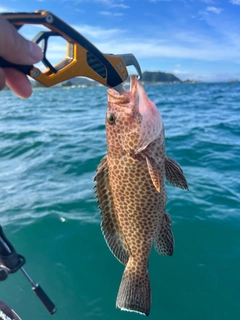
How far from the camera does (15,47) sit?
1.90 m

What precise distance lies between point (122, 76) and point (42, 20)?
0.87 metres

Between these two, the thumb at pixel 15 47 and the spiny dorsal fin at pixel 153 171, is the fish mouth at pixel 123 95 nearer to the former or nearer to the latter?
the spiny dorsal fin at pixel 153 171

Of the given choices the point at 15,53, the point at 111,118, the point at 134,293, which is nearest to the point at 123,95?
the point at 111,118

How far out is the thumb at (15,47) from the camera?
1.82m

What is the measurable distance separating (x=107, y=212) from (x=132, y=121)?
92 cm

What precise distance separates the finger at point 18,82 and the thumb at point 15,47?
0.14 meters

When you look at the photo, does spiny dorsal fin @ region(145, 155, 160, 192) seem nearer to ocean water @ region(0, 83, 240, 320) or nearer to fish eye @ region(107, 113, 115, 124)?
fish eye @ region(107, 113, 115, 124)

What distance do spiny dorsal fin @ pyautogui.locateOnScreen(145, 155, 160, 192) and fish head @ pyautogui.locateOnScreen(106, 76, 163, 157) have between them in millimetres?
151

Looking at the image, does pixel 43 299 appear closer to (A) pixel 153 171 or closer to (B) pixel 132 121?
(A) pixel 153 171

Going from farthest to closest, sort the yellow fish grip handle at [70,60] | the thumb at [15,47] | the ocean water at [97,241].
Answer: the ocean water at [97,241] → the yellow fish grip handle at [70,60] → the thumb at [15,47]

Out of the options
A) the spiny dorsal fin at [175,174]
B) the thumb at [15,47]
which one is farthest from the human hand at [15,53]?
the spiny dorsal fin at [175,174]

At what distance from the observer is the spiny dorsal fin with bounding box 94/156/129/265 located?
3.20 metres

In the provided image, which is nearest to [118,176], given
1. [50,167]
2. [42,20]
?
[42,20]

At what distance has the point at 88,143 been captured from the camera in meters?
14.5
